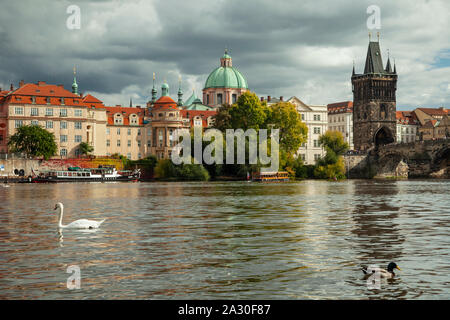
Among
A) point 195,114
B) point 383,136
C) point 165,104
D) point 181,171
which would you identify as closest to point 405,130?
point 383,136

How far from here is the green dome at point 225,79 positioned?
6270 inches

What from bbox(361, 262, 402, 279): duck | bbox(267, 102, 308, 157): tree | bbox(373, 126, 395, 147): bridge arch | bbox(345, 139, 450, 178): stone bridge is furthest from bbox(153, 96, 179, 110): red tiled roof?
bbox(361, 262, 402, 279): duck

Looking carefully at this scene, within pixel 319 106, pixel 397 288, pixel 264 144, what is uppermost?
pixel 319 106

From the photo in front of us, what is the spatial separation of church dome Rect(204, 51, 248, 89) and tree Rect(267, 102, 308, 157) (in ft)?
167

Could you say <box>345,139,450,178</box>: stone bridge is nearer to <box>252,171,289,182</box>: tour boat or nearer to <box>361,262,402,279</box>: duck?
<box>252,171,289,182</box>: tour boat

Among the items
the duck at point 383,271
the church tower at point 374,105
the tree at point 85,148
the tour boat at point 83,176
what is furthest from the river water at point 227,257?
the church tower at point 374,105

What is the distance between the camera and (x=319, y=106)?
486ft

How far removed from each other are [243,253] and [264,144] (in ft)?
261

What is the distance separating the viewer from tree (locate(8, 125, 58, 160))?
10900 centimetres

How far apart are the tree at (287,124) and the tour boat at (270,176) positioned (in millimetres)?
9162

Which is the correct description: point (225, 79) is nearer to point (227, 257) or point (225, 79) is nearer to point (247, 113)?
point (247, 113)

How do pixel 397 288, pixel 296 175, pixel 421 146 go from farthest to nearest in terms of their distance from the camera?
pixel 421 146 → pixel 296 175 → pixel 397 288
